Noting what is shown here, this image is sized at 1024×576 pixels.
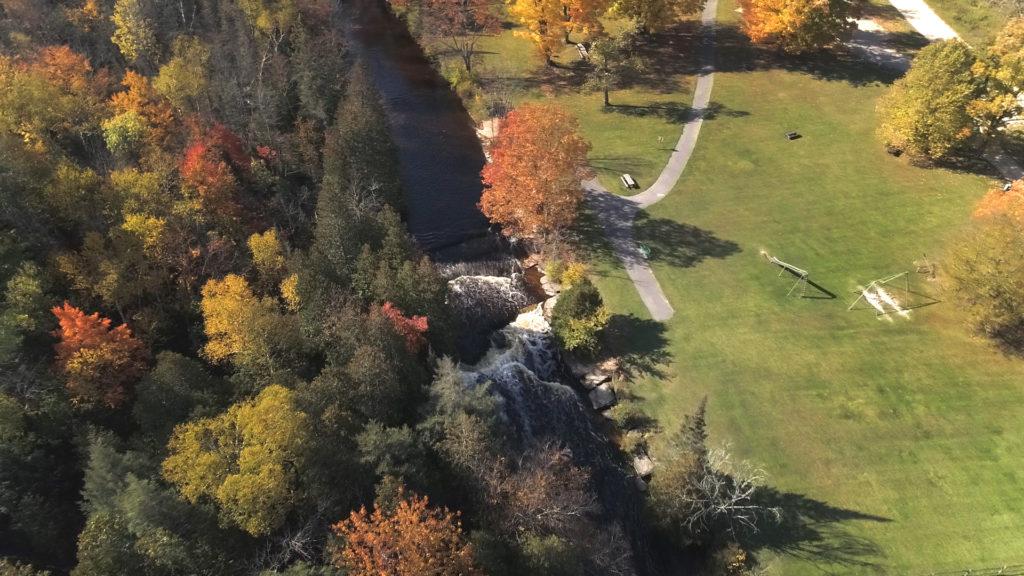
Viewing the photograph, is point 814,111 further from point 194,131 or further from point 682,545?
point 194,131

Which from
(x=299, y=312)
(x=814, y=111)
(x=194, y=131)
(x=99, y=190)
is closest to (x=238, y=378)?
(x=299, y=312)

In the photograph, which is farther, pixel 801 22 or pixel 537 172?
pixel 801 22

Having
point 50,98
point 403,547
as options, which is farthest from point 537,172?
point 50,98

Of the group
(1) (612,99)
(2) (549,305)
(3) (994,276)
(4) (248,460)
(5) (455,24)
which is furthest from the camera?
(5) (455,24)

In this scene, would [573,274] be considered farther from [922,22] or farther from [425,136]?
[922,22]

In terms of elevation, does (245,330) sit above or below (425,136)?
above

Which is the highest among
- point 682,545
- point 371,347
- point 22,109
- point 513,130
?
point 22,109

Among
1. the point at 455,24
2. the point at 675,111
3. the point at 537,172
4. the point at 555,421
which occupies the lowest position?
the point at 555,421
